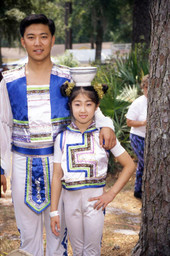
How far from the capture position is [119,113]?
655cm

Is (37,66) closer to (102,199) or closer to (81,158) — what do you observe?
(81,158)

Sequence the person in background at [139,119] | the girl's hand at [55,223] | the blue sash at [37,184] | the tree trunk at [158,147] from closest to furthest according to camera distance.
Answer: the tree trunk at [158,147] → the girl's hand at [55,223] → the blue sash at [37,184] → the person in background at [139,119]

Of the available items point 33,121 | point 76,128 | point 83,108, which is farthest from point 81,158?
point 33,121

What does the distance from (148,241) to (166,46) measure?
1.40 metres

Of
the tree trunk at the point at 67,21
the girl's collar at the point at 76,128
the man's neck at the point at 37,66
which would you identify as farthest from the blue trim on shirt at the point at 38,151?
the tree trunk at the point at 67,21

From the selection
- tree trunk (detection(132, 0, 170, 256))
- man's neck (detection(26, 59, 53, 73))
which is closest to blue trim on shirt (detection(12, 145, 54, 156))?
man's neck (detection(26, 59, 53, 73))

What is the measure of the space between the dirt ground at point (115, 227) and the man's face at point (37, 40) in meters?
1.91

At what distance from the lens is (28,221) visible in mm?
2566

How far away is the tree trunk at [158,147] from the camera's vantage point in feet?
7.59

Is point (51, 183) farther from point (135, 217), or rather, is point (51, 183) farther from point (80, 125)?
point (135, 217)

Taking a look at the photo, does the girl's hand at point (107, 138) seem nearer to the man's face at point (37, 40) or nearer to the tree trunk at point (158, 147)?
the tree trunk at point (158, 147)

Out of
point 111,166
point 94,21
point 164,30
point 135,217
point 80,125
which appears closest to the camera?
point 164,30

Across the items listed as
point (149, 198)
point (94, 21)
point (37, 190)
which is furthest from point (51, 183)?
point (94, 21)

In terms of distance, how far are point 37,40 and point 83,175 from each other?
986mm
